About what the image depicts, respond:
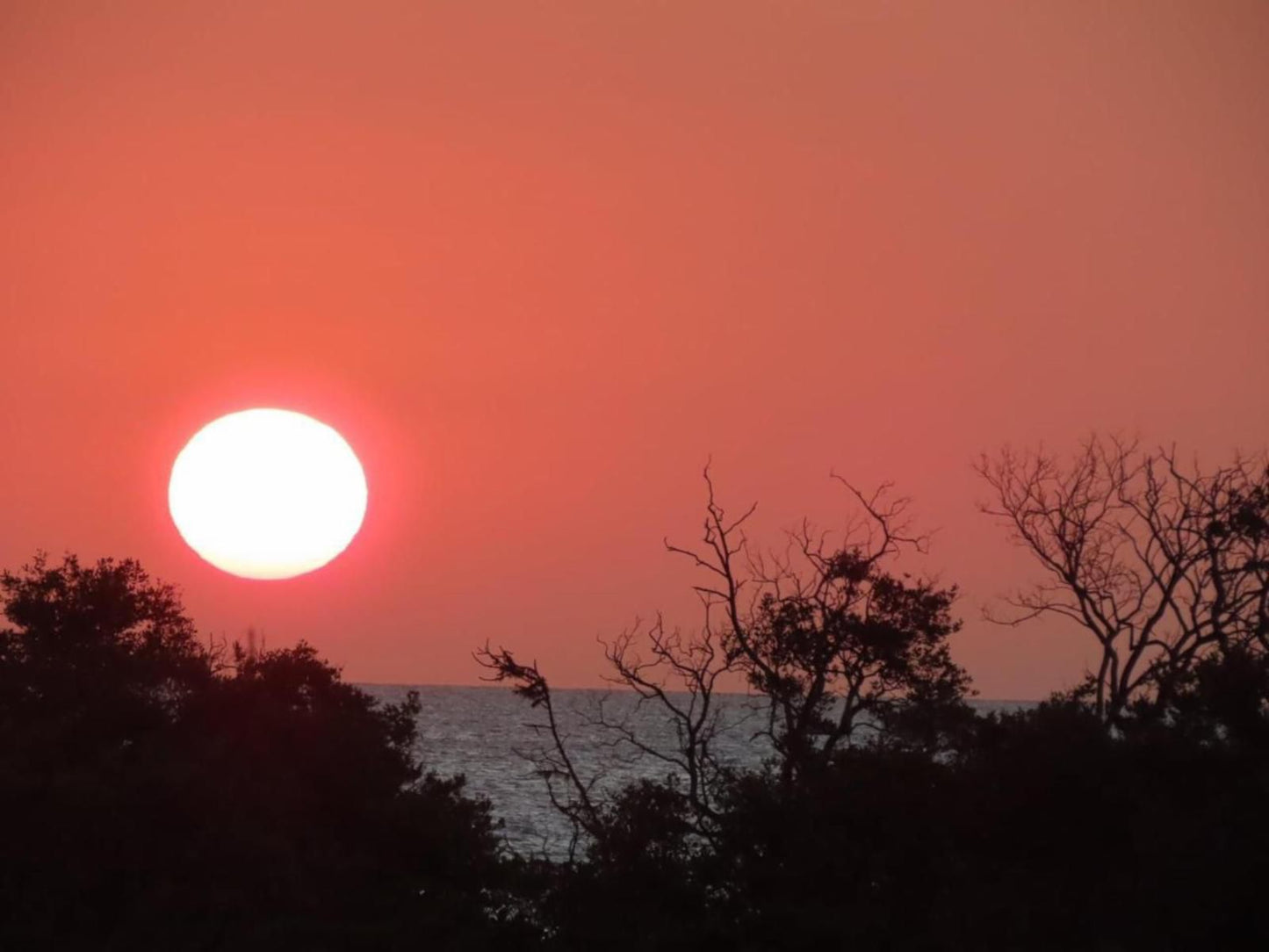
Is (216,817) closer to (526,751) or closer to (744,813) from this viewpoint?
(744,813)

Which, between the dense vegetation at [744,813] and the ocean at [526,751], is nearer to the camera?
the dense vegetation at [744,813]

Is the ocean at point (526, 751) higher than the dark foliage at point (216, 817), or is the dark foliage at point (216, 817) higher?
the ocean at point (526, 751)

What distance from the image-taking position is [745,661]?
29828 mm

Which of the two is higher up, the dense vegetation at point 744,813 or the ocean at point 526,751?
the ocean at point 526,751

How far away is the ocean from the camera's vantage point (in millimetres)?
65375

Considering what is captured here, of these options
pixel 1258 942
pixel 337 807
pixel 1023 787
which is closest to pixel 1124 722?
pixel 1023 787

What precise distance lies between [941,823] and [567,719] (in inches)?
6180

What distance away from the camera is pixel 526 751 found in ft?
388

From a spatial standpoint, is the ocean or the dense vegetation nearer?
the dense vegetation

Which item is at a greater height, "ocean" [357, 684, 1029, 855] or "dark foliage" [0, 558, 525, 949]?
"ocean" [357, 684, 1029, 855]

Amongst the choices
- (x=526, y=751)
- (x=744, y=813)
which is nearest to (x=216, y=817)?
(x=744, y=813)

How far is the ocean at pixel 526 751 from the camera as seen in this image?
65375 mm

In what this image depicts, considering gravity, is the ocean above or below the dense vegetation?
above

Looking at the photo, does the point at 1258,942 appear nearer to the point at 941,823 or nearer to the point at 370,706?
the point at 941,823
